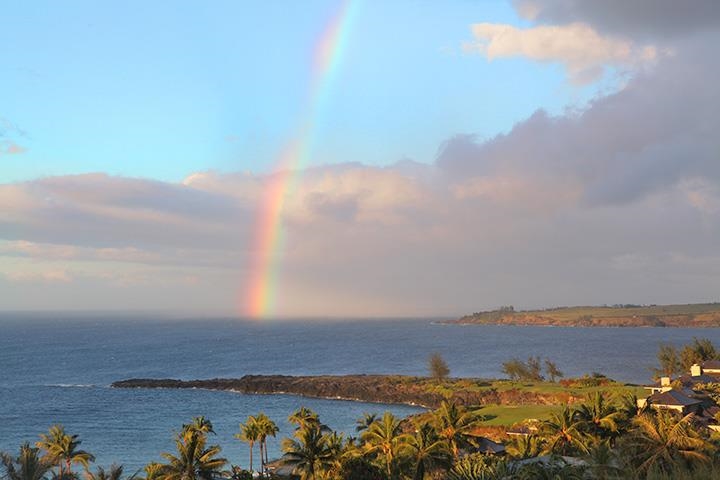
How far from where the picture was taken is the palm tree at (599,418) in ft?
167

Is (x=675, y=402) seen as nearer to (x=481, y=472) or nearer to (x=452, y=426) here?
(x=452, y=426)

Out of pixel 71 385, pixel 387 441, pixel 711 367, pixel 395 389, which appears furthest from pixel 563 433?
pixel 71 385

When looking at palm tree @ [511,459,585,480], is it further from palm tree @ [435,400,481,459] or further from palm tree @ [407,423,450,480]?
palm tree @ [435,400,481,459]

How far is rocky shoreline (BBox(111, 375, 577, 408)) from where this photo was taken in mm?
115750

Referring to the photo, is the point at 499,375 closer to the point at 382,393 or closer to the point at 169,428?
the point at 382,393

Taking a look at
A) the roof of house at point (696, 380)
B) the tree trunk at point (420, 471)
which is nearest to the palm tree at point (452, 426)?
the tree trunk at point (420, 471)

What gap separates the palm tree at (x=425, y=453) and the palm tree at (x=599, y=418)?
14.4 meters

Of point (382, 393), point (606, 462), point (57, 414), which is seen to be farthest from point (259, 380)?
point (606, 462)

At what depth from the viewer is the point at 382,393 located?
13262 cm

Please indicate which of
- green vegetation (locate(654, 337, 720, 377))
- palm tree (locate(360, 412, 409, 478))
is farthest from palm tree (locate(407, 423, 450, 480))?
green vegetation (locate(654, 337, 720, 377))

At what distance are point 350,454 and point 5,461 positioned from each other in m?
21.6

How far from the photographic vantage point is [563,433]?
48.6 metres

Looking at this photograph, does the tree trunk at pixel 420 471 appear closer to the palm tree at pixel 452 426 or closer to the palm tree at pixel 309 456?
the palm tree at pixel 309 456

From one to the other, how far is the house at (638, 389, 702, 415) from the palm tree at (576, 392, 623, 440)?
979 centimetres
